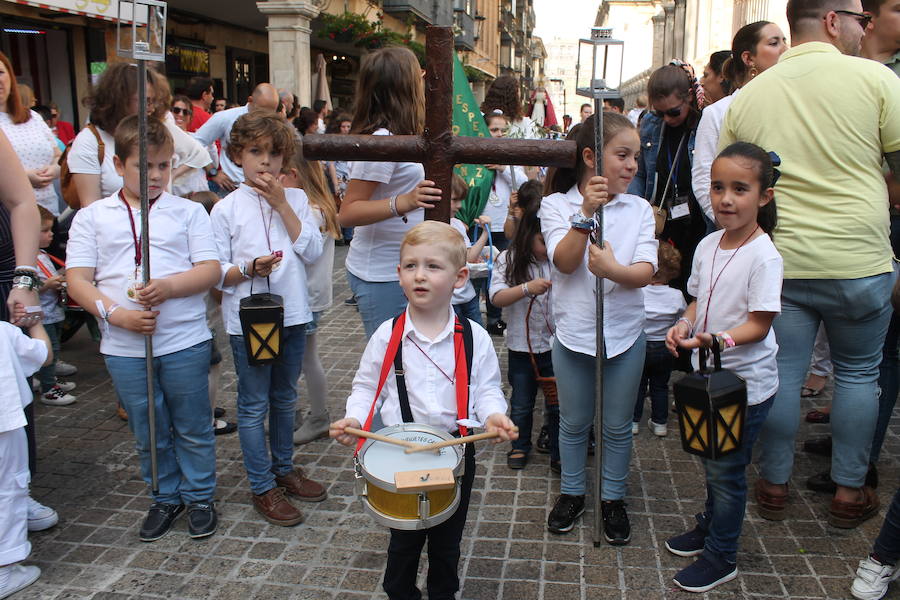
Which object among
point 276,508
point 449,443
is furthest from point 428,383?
point 276,508

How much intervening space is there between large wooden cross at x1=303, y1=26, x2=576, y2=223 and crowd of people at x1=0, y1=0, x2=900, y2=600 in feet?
0.29

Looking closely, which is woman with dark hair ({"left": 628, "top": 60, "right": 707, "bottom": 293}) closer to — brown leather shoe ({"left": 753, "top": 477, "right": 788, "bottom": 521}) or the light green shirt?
the light green shirt

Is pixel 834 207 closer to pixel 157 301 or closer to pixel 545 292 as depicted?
pixel 545 292

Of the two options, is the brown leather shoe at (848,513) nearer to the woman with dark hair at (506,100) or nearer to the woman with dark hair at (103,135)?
the woman with dark hair at (103,135)

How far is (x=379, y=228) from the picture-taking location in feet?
11.4

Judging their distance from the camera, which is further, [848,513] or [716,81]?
Answer: [716,81]

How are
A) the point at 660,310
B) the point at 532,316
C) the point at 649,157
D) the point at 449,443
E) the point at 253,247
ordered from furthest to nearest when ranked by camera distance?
the point at 649,157
the point at 660,310
the point at 532,316
the point at 253,247
the point at 449,443

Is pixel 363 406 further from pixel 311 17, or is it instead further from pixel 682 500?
pixel 311 17

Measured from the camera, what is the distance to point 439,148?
2783 millimetres

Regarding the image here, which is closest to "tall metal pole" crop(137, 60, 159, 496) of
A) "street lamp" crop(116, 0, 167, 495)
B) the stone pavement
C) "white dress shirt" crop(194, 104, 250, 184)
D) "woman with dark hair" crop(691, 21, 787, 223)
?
"street lamp" crop(116, 0, 167, 495)

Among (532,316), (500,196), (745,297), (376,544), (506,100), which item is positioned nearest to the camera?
(745,297)

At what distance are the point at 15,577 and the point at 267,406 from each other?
1.20 m

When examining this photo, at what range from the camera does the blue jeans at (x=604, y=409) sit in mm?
3309

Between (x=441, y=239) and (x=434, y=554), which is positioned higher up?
(x=441, y=239)
